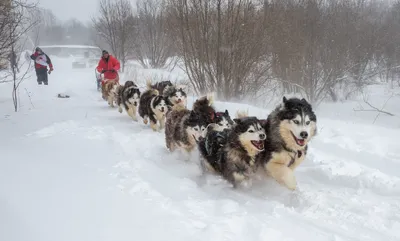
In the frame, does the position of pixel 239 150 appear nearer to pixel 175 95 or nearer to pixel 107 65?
pixel 175 95

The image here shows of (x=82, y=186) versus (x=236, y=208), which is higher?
(x=82, y=186)

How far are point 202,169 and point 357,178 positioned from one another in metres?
2.08


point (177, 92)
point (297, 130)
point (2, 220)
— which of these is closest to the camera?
point (2, 220)

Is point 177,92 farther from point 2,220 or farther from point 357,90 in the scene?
point 357,90

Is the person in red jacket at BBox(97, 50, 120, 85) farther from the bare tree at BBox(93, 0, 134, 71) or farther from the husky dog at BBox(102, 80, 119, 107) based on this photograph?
the bare tree at BBox(93, 0, 134, 71)

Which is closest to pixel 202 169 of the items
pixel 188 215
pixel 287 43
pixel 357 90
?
pixel 188 215

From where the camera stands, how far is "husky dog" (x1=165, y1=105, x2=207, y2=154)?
488 centimetres

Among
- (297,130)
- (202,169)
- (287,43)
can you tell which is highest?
(287,43)

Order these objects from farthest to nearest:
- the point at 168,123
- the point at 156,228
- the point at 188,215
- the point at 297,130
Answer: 1. the point at 168,123
2. the point at 297,130
3. the point at 188,215
4. the point at 156,228

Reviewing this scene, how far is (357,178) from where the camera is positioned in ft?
13.6

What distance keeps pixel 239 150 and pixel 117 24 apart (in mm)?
21880

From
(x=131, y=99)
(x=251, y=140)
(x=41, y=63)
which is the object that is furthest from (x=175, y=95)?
(x=41, y=63)

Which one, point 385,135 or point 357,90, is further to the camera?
point 357,90

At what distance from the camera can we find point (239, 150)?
153 inches
